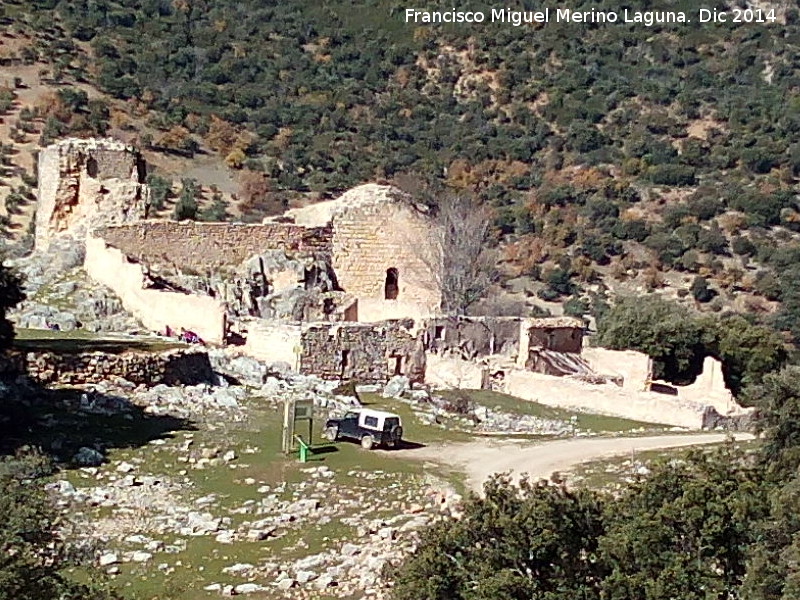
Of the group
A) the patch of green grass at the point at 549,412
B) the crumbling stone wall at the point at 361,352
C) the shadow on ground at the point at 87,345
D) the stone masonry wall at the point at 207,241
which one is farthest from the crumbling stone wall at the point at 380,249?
the shadow on ground at the point at 87,345

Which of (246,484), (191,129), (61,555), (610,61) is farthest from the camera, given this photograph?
(610,61)

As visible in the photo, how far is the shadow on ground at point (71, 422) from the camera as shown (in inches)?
727

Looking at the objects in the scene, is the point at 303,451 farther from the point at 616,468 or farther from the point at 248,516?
the point at 616,468

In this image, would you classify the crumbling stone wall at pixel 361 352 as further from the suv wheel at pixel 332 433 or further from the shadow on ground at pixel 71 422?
the shadow on ground at pixel 71 422

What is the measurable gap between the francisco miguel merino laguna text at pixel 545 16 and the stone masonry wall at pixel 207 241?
55.9 m

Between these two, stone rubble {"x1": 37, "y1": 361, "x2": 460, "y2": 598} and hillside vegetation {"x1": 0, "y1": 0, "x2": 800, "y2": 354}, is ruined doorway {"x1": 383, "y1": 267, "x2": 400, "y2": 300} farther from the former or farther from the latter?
hillside vegetation {"x1": 0, "y1": 0, "x2": 800, "y2": 354}

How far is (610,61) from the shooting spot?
272 feet

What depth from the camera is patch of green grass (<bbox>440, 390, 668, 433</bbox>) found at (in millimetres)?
24672

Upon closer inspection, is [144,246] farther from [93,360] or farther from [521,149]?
[521,149]

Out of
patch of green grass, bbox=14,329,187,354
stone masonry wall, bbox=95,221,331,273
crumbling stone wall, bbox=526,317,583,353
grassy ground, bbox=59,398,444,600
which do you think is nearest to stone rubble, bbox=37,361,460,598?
grassy ground, bbox=59,398,444,600

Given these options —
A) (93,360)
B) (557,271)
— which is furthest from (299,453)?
(557,271)

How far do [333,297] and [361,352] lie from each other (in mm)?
4832

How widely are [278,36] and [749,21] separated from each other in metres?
29.4

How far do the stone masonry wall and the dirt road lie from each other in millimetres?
12133
